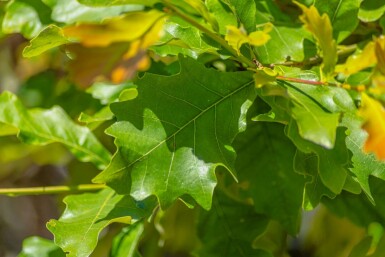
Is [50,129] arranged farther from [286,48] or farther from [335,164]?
[335,164]

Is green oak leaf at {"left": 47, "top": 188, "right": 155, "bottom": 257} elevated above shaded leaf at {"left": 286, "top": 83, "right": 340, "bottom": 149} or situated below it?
below

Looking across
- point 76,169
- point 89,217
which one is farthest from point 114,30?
point 76,169

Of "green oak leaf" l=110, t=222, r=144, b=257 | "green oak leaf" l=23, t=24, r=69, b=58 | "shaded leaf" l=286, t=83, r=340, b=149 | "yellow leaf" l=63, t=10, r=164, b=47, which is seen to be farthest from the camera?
"green oak leaf" l=110, t=222, r=144, b=257

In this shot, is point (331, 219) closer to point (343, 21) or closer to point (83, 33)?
point (343, 21)

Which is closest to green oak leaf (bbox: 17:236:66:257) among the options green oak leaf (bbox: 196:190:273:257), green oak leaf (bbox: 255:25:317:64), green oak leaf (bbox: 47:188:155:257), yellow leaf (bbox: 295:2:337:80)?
green oak leaf (bbox: 47:188:155:257)

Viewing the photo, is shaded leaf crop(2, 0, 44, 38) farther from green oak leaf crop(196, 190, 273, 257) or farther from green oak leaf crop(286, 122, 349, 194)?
green oak leaf crop(286, 122, 349, 194)

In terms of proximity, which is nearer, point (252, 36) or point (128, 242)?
point (252, 36)

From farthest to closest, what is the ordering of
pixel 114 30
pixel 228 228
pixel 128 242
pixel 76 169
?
pixel 76 169 < pixel 228 228 < pixel 128 242 < pixel 114 30
